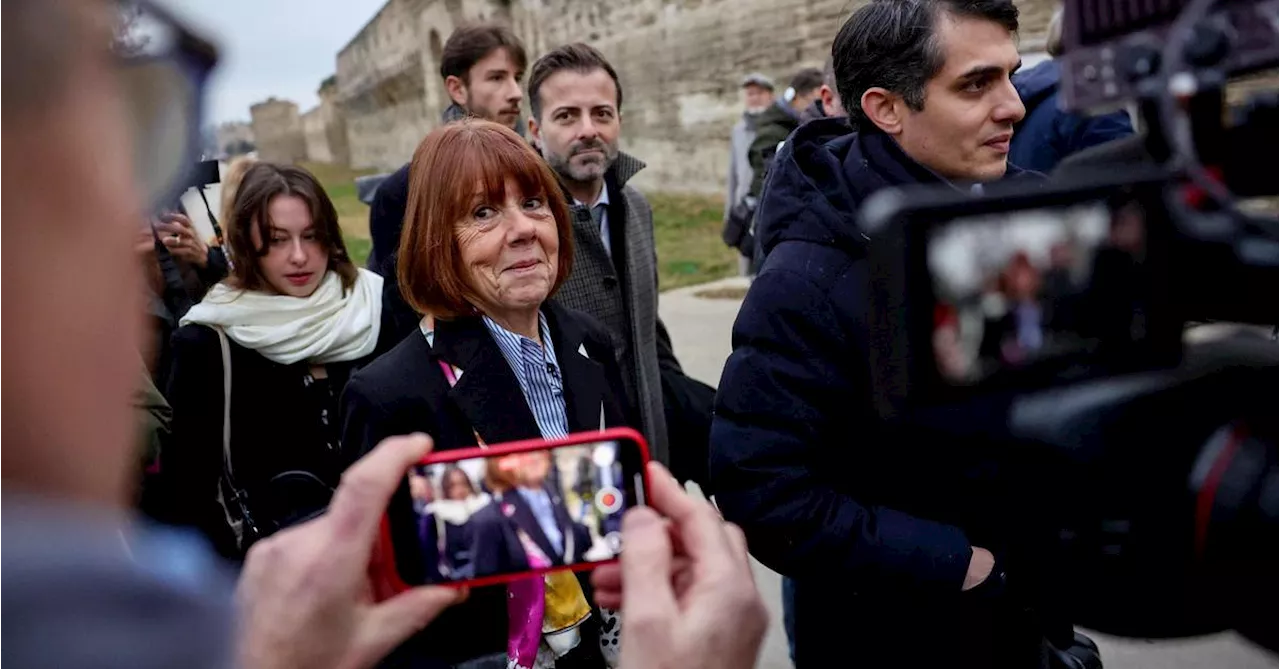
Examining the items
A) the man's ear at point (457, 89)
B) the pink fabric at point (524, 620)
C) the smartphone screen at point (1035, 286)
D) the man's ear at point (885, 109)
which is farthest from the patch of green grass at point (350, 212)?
the smartphone screen at point (1035, 286)

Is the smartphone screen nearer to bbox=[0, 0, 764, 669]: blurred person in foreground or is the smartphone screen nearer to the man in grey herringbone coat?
bbox=[0, 0, 764, 669]: blurred person in foreground

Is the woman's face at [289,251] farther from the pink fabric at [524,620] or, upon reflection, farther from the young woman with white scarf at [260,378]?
the pink fabric at [524,620]

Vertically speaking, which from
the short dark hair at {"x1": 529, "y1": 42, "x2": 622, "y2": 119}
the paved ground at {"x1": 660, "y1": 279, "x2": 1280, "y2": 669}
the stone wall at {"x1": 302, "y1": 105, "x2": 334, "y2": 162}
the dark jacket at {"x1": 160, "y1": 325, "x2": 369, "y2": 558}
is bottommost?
the paved ground at {"x1": 660, "y1": 279, "x2": 1280, "y2": 669}

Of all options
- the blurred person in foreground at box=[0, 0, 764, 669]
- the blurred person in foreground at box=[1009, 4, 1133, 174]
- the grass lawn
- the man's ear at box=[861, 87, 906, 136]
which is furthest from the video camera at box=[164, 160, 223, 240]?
the grass lawn

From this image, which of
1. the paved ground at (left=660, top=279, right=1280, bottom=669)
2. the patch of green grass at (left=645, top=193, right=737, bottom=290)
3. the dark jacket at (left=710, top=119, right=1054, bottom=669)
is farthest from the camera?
the patch of green grass at (left=645, top=193, right=737, bottom=290)

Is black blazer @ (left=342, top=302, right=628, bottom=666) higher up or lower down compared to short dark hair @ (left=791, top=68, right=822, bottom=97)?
lower down

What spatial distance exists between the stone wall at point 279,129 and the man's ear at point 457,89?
1436 inches

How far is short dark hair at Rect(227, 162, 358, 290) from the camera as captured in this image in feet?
8.20

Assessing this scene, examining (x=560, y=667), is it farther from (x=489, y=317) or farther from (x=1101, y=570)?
(x=1101, y=570)

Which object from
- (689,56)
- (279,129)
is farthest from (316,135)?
(689,56)

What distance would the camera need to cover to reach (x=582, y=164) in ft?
8.86

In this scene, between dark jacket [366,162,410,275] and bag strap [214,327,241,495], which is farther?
dark jacket [366,162,410,275]

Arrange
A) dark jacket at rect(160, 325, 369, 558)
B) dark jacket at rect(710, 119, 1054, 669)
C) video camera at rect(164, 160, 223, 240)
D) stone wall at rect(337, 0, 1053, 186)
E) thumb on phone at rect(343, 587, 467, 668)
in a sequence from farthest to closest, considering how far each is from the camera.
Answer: stone wall at rect(337, 0, 1053, 186) < dark jacket at rect(160, 325, 369, 558) < dark jacket at rect(710, 119, 1054, 669) < thumb on phone at rect(343, 587, 467, 668) < video camera at rect(164, 160, 223, 240)

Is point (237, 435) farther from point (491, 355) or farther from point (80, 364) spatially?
point (80, 364)
